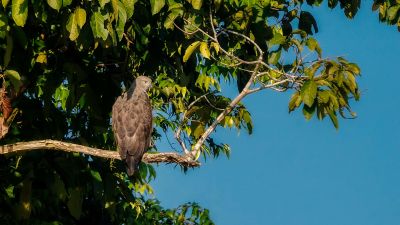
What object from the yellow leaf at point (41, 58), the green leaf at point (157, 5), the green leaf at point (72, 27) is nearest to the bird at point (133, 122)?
the yellow leaf at point (41, 58)

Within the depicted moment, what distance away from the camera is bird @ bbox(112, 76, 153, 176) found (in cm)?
995

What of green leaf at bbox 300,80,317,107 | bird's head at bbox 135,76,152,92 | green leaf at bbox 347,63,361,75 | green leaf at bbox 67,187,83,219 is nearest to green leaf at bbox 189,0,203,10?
green leaf at bbox 300,80,317,107

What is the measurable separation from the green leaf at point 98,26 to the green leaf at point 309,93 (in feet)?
5.74

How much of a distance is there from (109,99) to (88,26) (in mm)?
1906

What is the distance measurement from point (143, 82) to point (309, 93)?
12.8ft

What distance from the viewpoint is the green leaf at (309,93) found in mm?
7129

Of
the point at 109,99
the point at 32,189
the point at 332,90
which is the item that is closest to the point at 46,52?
the point at 109,99

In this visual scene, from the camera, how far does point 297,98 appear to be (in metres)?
7.45

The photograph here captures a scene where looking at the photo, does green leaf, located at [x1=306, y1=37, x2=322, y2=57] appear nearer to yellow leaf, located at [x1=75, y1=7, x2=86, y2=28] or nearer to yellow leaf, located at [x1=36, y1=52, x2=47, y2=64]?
yellow leaf, located at [x1=75, y1=7, x2=86, y2=28]

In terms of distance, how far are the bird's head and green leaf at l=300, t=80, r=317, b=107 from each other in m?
3.71

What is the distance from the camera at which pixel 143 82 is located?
1065cm

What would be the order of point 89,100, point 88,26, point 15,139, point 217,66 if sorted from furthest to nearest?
point 217,66, point 15,139, point 89,100, point 88,26

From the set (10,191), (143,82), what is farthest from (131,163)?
(10,191)

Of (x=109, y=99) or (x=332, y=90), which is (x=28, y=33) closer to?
(x=109, y=99)
